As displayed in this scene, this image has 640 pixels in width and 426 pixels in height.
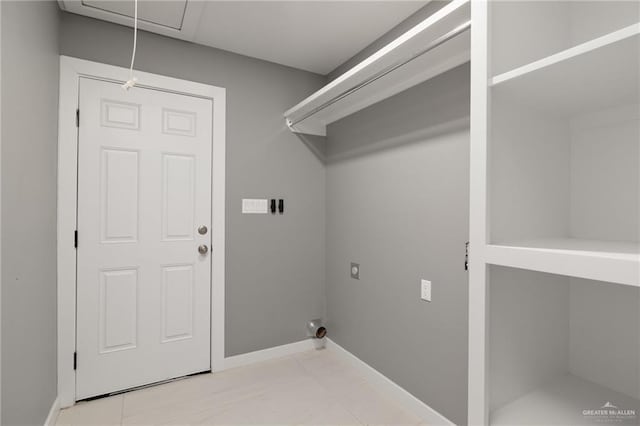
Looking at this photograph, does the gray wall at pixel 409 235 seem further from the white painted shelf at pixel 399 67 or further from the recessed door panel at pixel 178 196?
the recessed door panel at pixel 178 196

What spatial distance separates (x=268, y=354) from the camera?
2.57 meters

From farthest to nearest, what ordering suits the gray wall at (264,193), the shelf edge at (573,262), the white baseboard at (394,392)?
the gray wall at (264,193) → the white baseboard at (394,392) → the shelf edge at (573,262)

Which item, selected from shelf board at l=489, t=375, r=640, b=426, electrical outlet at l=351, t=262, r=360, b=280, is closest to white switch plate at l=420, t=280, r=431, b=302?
electrical outlet at l=351, t=262, r=360, b=280

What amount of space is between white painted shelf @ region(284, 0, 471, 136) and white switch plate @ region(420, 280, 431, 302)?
1.23 m

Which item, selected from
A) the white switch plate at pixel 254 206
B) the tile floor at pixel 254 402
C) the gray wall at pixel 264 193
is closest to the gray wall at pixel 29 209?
the tile floor at pixel 254 402

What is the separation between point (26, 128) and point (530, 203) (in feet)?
6.68

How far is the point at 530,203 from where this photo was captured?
3.02 ft

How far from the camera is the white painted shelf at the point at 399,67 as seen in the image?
4.21 ft

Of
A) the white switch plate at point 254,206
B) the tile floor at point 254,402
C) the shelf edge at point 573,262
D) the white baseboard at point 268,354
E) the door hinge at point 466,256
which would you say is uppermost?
the white switch plate at point 254,206

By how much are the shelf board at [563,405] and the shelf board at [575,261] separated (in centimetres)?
43

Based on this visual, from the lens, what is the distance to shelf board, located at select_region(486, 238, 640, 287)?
23.2 inches

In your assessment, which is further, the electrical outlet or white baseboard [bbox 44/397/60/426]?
the electrical outlet

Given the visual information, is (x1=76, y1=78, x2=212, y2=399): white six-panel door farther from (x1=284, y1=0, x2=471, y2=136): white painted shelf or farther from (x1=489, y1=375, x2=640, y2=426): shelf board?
(x1=489, y1=375, x2=640, y2=426): shelf board

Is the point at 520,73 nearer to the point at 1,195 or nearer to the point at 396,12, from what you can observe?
the point at 396,12
